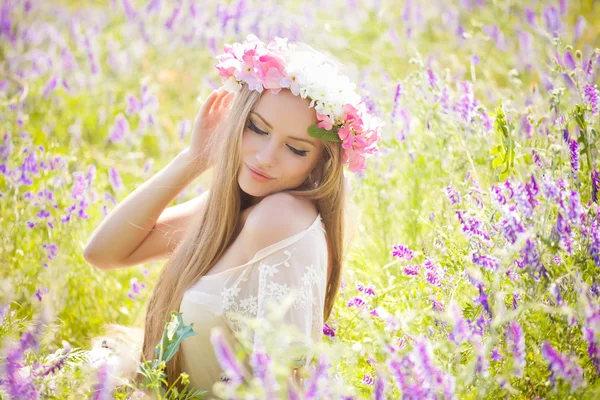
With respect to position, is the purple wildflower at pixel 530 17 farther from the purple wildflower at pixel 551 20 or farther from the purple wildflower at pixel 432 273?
the purple wildflower at pixel 432 273

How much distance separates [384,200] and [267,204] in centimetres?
114

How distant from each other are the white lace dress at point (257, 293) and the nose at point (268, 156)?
233 millimetres

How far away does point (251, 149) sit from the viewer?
82.9 inches

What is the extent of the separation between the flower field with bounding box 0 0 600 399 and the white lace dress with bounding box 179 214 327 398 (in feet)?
0.40

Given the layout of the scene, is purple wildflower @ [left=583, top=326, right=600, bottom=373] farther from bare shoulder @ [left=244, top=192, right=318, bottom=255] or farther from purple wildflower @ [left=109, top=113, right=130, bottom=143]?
purple wildflower @ [left=109, top=113, right=130, bottom=143]

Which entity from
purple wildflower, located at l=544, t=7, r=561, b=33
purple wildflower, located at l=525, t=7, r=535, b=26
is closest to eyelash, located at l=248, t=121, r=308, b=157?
purple wildflower, located at l=544, t=7, r=561, b=33

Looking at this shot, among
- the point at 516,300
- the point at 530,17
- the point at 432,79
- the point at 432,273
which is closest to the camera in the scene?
the point at 516,300

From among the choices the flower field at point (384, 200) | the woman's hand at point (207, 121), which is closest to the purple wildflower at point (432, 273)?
the flower field at point (384, 200)

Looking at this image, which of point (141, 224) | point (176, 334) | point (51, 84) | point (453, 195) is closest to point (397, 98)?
point (453, 195)

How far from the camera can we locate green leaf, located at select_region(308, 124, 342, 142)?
6.79 ft

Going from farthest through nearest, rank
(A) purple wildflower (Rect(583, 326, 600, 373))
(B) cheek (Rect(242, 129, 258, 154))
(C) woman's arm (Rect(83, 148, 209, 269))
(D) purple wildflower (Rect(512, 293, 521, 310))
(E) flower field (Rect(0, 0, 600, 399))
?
1. (C) woman's arm (Rect(83, 148, 209, 269))
2. (B) cheek (Rect(242, 129, 258, 154))
3. (D) purple wildflower (Rect(512, 293, 521, 310))
4. (E) flower field (Rect(0, 0, 600, 399))
5. (A) purple wildflower (Rect(583, 326, 600, 373))

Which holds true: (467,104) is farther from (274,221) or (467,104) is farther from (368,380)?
(368,380)

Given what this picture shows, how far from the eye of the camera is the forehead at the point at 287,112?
206cm

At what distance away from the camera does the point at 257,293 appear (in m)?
2.00
